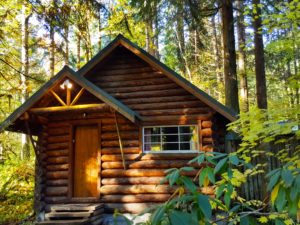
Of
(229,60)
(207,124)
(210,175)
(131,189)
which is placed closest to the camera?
(210,175)

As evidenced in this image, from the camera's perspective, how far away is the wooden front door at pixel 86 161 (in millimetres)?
10203

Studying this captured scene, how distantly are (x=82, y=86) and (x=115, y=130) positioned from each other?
5.90 feet

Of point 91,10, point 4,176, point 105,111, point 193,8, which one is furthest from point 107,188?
point 4,176

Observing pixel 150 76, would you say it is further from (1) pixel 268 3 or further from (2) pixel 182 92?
(1) pixel 268 3

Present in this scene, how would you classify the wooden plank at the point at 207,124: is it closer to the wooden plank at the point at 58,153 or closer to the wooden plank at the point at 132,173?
the wooden plank at the point at 132,173

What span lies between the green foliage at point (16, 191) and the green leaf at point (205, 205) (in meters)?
11.6

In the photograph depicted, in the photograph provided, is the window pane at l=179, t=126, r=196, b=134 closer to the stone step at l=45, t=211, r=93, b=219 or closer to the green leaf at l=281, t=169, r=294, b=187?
the stone step at l=45, t=211, r=93, b=219

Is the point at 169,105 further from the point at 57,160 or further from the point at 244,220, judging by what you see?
the point at 244,220

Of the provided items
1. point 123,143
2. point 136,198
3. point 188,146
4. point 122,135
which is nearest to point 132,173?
point 136,198

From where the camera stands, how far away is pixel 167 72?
987cm

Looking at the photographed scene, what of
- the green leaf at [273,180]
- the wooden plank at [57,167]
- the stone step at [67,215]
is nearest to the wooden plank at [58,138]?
the wooden plank at [57,167]

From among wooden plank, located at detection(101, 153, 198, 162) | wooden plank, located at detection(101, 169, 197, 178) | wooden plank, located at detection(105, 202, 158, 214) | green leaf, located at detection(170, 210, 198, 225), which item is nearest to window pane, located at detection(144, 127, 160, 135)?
wooden plank, located at detection(101, 153, 198, 162)

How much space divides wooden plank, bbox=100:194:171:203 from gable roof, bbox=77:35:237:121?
9.66ft

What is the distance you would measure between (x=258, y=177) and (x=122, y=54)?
19.6ft
